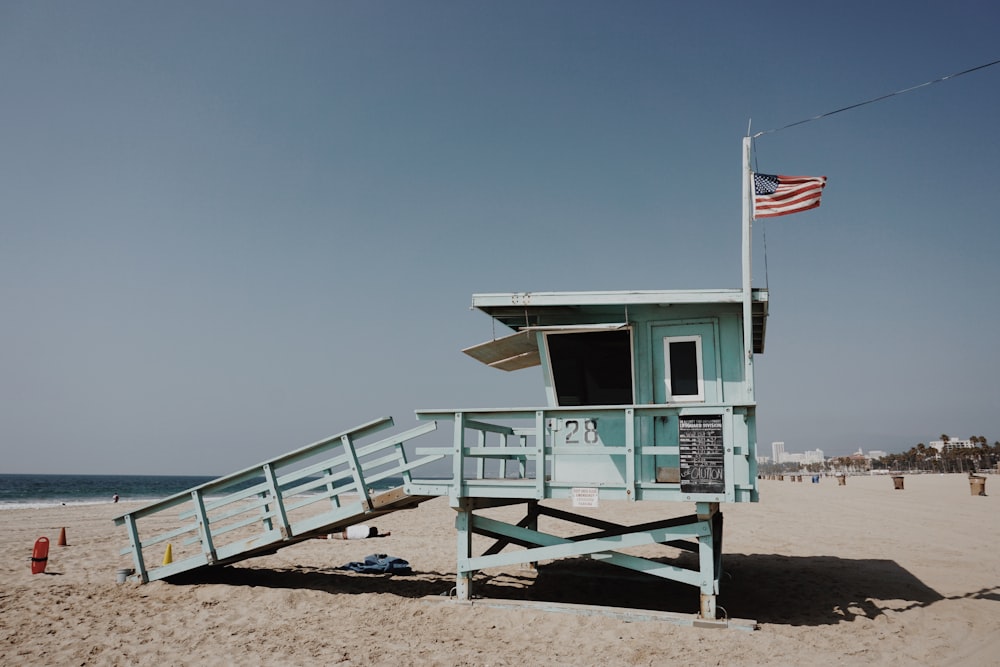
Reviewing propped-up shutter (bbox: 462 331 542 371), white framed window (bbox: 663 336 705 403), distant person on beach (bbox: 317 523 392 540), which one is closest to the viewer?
white framed window (bbox: 663 336 705 403)

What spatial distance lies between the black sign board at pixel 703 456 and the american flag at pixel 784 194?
338cm

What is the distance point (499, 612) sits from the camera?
825cm

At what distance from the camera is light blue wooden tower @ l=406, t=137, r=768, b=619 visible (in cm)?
771

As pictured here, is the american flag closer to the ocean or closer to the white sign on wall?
the white sign on wall

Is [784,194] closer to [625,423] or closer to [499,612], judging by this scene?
[625,423]

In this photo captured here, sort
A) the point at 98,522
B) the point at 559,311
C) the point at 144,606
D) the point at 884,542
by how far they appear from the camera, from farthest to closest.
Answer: the point at 98,522 → the point at 884,542 → the point at 559,311 → the point at 144,606

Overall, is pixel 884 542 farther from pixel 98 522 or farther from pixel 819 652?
pixel 98 522

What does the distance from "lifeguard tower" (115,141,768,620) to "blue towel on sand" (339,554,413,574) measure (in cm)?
169

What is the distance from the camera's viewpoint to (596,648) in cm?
706

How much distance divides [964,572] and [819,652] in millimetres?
6355

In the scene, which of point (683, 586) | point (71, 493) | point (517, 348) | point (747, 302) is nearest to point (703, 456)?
point (747, 302)

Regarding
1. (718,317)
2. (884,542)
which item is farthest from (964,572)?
(718,317)

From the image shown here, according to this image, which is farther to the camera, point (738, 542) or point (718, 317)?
point (738, 542)

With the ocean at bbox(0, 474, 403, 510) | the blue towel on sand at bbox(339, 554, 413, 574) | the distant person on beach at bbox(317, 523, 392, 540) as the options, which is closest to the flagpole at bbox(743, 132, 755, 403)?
the blue towel on sand at bbox(339, 554, 413, 574)
